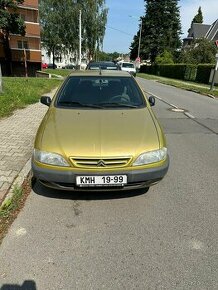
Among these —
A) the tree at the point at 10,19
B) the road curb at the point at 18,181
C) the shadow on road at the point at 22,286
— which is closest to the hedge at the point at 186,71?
the tree at the point at 10,19

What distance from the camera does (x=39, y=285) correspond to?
2602 mm

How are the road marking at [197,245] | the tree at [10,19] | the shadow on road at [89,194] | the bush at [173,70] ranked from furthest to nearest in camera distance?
the bush at [173,70] → the tree at [10,19] → the shadow on road at [89,194] → the road marking at [197,245]

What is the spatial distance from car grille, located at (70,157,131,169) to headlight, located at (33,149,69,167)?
13cm

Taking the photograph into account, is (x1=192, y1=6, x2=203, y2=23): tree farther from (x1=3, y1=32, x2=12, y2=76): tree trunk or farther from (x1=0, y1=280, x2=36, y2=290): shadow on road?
(x1=0, y1=280, x2=36, y2=290): shadow on road

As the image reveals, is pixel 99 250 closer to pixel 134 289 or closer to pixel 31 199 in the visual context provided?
pixel 134 289

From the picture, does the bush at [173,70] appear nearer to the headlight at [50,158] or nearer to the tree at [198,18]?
the headlight at [50,158]

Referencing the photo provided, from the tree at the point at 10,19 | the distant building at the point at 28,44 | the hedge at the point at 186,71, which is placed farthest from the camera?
the distant building at the point at 28,44

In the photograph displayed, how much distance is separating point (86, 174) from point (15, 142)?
3.24 m

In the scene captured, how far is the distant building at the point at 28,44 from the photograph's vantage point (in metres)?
33.4

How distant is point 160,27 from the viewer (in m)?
57.4

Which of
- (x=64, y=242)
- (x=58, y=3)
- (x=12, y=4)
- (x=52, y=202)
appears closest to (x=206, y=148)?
(x=52, y=202)

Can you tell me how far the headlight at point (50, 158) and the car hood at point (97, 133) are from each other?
0.17 ft

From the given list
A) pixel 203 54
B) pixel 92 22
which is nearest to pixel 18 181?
pixel 203 54

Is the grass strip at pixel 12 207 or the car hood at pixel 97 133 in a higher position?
the car hood at pixel 97 133
